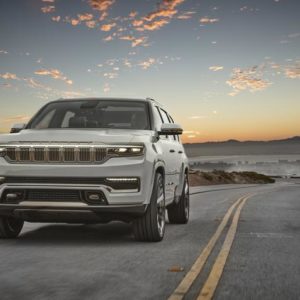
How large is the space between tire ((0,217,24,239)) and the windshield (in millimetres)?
1541

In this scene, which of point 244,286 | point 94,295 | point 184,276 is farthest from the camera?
point 184,276

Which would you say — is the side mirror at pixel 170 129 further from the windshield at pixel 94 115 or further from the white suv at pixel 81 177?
the white suv at pixel 81 177

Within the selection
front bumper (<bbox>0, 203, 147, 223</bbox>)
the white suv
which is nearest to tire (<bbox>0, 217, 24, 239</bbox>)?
the white suv

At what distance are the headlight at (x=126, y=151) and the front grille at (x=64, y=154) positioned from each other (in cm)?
10

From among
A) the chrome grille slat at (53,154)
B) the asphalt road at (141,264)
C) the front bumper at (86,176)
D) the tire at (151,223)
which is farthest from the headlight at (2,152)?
the tire at (151,223)

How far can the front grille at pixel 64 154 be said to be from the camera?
309 inches

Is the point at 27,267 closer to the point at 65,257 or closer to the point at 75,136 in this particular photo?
the point at 65,257

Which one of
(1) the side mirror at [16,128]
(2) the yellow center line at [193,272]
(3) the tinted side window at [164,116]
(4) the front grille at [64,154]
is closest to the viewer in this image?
(2) the yellow center line at [193,272]

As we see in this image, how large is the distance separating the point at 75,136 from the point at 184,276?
2.83 meters

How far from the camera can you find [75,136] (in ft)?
26.1

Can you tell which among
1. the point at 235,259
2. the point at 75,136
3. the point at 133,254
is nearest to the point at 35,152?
the point at 75,136

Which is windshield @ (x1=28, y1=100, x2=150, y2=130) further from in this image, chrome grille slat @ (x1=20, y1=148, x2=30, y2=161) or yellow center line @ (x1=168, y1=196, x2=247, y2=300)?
yellow center line @ (x1=168, y1=196, x2=247, y2=300)

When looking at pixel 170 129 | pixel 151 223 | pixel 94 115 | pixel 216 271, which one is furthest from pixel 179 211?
pixel 216 271

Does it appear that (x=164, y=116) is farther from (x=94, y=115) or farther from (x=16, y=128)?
(x=16, y=128)
